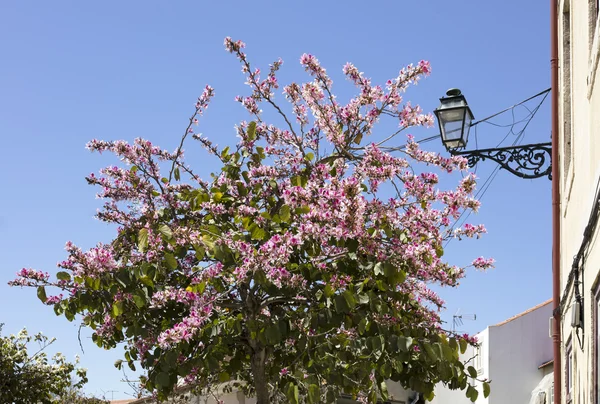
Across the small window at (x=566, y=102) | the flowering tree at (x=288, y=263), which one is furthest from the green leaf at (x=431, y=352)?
the small window at (x=566, y=102)

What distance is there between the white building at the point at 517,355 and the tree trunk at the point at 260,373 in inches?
822

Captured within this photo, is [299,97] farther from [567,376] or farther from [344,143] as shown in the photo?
[567,376]

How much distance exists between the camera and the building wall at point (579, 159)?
28.9ft

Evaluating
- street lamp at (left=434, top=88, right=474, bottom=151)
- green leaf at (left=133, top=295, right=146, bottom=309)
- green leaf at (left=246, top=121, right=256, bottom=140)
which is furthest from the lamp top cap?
green leaf at (left=133, top=295, right=146, bottom=309)

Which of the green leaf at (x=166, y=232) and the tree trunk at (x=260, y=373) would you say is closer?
the green leaf at (x=166, y=232)

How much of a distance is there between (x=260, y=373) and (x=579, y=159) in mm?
4243

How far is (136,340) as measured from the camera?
11.0m

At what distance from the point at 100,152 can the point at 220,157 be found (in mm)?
1437

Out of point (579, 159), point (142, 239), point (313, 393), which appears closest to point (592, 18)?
point (579, 159)

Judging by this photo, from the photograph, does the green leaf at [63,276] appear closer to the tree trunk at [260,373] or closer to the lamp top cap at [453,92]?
the tree trunk at [260,373]

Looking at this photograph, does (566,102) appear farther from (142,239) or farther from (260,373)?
(142,239)

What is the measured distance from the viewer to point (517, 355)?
3192 centimetres

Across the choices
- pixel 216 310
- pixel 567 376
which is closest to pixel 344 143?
pixel 216 310

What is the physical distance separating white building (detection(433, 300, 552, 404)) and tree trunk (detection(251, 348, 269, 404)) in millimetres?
20882
